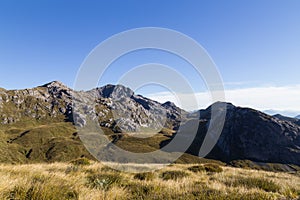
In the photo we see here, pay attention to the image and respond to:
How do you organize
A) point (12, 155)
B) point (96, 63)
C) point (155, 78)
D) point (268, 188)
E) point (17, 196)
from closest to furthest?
point (17, 196) → point (268, 188) → point (96, 63) → point (155, 78) → point (12, 155)

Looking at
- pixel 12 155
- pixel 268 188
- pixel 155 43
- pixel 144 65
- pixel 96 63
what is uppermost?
pixel 155 43

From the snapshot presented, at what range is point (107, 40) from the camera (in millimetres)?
24625

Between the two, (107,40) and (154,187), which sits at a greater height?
(107,40)

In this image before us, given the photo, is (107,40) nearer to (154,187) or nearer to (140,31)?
(140,31)

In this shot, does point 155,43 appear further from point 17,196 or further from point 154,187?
point 17,196

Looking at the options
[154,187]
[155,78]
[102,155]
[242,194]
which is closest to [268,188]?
[242,194]

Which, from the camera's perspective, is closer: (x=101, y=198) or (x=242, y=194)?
(x=101, y=198)

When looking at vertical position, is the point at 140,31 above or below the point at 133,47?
above

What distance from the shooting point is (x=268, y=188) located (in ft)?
32.3

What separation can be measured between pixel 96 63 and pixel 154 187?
16.9 metres

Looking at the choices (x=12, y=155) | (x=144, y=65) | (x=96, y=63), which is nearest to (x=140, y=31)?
(x=144, y=65)

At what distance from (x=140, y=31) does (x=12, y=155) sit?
206 m

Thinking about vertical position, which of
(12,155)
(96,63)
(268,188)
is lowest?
(12,155)

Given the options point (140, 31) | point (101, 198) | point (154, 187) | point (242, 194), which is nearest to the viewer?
point (101, 198)
